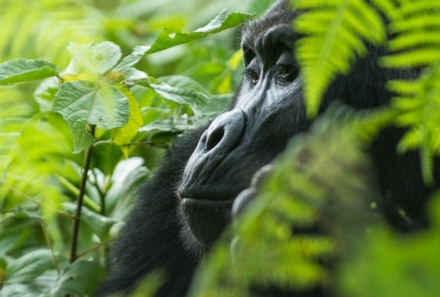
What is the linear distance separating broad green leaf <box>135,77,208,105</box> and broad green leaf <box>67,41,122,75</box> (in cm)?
11

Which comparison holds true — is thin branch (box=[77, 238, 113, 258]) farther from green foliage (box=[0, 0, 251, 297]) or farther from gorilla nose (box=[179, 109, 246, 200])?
gorilla nose (box=[179, 109, 246, 200])

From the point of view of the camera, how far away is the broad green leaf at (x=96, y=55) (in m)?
2.38

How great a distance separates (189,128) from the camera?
2.77 metres

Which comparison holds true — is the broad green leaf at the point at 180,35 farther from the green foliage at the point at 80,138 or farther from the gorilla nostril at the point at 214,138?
the gorilla nostril at the point at 214,138

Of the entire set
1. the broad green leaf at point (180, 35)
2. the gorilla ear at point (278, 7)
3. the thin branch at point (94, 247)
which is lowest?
the thin branch at point (94, 247)

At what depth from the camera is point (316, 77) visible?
3.51 feet

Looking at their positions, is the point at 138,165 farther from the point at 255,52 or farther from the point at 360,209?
the point at 360,209

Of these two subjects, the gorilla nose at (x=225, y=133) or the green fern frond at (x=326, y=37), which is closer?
the green fern frond at (x=326, y=37)

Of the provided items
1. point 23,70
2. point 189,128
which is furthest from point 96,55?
point 189,128

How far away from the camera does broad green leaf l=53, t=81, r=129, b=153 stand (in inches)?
87.7

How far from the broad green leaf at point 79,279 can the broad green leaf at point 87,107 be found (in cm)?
50

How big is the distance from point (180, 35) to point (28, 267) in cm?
97

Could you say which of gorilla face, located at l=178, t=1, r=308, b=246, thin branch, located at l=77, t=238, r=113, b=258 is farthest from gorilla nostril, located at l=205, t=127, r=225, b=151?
thin branch, located at l=77, t=238, r=113, b=258

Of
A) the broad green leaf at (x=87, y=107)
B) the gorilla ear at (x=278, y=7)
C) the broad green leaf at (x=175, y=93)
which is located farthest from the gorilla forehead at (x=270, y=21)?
the broad green leaf at (x=87, y=107)
